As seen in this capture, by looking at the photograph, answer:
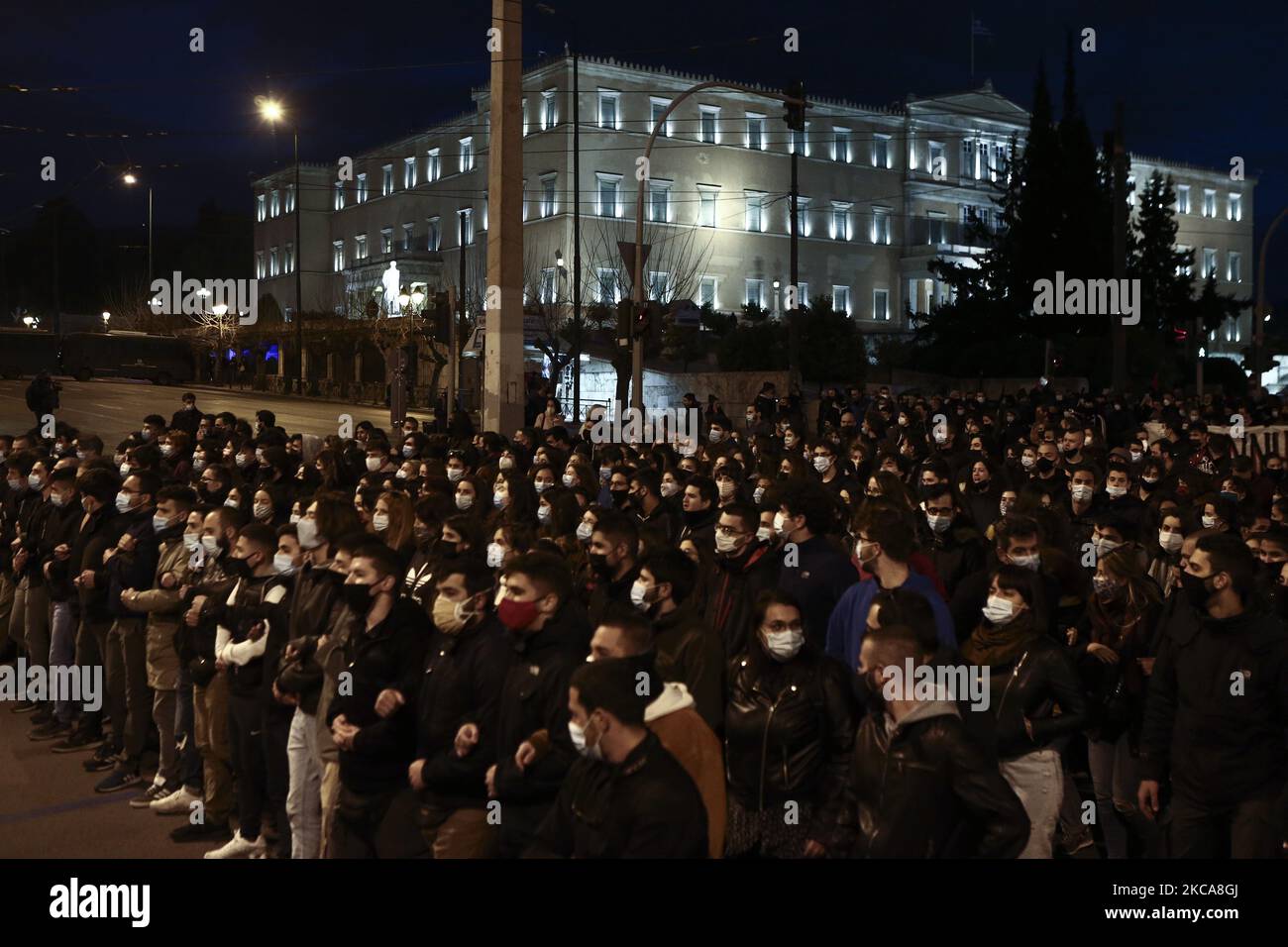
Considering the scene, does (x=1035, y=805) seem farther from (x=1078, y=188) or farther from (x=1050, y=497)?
(x=1078, y=188)

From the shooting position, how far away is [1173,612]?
19.9 ft

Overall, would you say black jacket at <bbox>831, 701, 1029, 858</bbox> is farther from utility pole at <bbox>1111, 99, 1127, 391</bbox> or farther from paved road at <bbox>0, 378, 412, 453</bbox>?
paved road at <bbox>0, 378, 412, 453</bbox>

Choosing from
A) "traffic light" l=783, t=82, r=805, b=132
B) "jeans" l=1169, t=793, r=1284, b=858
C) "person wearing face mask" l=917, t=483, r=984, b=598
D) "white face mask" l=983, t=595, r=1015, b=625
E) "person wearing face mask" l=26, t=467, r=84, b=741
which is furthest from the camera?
"traffic light" l=783, t=82, r=805, b=132

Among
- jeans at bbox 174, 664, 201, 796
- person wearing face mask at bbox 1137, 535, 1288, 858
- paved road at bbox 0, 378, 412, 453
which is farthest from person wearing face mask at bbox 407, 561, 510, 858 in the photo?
paved road at bbox 0, 378, 412, 453

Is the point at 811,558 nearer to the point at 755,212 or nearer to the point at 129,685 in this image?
the point at 129,685

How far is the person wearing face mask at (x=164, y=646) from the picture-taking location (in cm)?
851

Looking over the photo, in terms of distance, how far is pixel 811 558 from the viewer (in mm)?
7340

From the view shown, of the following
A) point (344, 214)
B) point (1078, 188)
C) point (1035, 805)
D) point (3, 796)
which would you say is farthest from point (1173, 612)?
point (344, 214)

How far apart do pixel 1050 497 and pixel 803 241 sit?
68.4 meters

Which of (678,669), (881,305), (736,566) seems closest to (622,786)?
(678,669)

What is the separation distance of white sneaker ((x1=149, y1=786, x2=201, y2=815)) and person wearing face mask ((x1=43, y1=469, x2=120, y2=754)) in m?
1.65

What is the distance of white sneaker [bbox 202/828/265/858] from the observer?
23.6 feet

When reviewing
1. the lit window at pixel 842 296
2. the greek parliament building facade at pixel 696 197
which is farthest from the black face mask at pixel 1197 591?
the lit window at pixel 842 296

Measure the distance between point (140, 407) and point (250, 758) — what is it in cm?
3622
